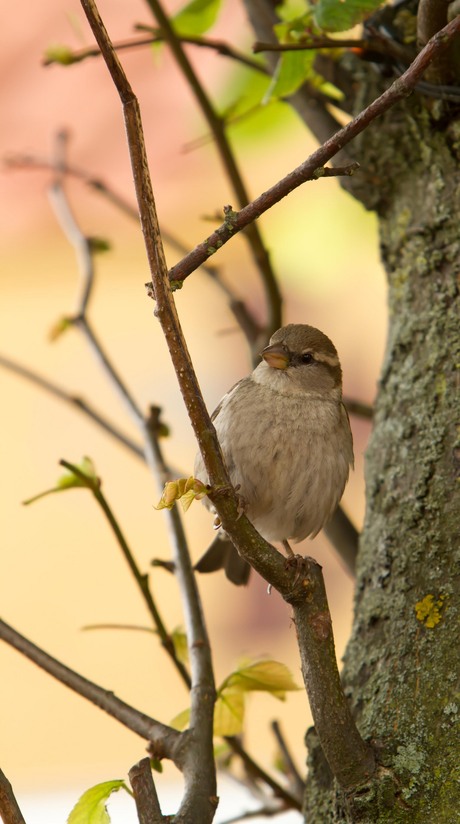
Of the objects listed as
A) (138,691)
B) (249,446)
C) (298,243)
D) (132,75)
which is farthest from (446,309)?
(138,691)

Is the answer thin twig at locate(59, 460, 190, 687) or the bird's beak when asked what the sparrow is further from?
thin twig at locate(59, 460, 190, 687)

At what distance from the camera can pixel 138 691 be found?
357cm

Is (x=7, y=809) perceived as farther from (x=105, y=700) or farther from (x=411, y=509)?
(x=411, y=509)

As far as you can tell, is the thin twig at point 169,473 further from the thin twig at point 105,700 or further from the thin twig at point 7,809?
the thin twig at point 7,809

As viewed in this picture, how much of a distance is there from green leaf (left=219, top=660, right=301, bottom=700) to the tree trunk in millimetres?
108

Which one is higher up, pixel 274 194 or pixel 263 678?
pixel 274 194

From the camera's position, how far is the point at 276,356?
6.39 ft

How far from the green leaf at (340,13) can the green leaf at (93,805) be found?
1.10 m

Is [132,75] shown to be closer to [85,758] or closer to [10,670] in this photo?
[10,670]

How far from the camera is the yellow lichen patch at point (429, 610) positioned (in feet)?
4.72

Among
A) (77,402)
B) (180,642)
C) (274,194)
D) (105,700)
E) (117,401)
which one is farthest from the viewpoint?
(117,401)

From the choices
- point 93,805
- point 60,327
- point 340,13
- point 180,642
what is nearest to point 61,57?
point 60,327

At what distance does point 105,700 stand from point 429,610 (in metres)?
0.48

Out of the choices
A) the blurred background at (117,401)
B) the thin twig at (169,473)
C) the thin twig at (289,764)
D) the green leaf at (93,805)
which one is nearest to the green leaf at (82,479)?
the thin twig at (169,473)
